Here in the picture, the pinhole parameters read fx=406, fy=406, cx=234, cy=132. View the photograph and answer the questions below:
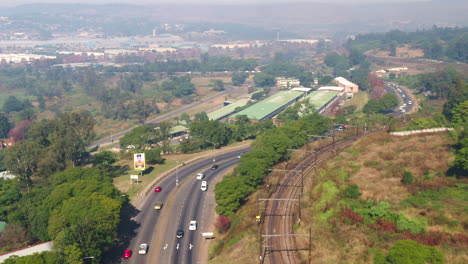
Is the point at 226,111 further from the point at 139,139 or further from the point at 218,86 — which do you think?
the point at 139,139

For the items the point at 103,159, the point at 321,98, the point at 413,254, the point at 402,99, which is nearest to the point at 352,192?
the point at 413,254

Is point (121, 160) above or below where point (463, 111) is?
below

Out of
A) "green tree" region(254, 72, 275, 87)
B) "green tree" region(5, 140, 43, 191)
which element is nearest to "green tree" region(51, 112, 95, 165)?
"green tree" region(5, 140, 43, 191)

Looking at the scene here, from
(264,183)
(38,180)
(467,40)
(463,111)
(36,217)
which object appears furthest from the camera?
(467,40)

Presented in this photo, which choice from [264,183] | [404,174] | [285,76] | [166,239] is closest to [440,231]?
[404,174]

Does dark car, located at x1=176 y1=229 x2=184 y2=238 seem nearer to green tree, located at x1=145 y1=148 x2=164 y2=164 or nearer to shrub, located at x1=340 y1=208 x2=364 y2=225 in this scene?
shrub, located at x1=340 y1=208 x2=364 y2=225

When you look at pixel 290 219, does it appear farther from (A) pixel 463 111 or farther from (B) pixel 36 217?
(A) pixel 463 111
